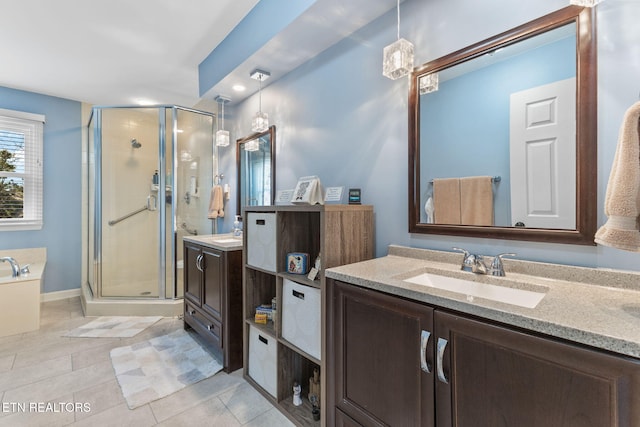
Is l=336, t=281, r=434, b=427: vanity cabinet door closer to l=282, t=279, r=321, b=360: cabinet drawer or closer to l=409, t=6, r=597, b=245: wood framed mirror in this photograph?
l=282, t=279, r=321, b=360: cabinet drawer

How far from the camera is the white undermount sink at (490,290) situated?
3.39 feet

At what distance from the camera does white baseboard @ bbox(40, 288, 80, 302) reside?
3407 mm

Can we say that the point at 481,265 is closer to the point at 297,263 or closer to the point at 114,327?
the point at 297,263

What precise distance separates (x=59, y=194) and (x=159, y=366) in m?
2.75

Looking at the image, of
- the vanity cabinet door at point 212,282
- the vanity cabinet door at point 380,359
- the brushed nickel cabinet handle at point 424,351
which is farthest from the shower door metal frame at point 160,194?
the brushed nickel cabinet handle at point 424,351

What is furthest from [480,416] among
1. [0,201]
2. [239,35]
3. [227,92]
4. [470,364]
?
[0,201]

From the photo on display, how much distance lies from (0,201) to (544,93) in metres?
4.66

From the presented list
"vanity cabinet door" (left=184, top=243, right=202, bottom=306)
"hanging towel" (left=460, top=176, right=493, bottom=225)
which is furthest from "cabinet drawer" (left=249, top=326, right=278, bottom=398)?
"hanging towel" (left=460, top=176, right=493, bottom=225)

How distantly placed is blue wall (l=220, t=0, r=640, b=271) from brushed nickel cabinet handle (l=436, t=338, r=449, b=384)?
1.93 ft

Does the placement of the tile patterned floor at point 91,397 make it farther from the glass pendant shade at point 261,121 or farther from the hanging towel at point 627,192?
the glass pendant shade at point 261,121

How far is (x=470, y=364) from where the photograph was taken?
838 millimetres

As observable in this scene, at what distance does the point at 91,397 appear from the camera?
1687 millimetres

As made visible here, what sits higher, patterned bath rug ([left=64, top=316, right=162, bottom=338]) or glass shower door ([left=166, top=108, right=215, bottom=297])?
glass shower door ([left=166, top=108, right=215, bottom=297])

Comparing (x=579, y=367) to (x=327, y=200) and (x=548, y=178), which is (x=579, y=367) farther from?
(x=327, y=200)
